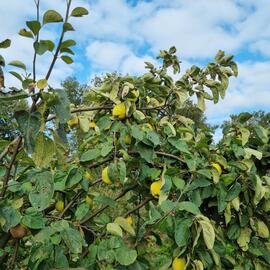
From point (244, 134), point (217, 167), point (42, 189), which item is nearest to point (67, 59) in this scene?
point (42, 189)

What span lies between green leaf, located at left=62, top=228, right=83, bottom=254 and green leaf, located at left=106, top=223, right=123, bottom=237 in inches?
5.3

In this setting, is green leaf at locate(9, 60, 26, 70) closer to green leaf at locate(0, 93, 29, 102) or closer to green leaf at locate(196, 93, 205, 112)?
green leaf at locate(0, 93, 29, 102)

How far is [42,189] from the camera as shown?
1161 millimetres

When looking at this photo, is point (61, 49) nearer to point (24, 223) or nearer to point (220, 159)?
point (24, 223)

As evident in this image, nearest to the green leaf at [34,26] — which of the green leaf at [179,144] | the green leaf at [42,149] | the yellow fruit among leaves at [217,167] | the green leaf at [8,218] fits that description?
the green leaf at [42,149]

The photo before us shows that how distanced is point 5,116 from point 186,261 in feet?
2.48

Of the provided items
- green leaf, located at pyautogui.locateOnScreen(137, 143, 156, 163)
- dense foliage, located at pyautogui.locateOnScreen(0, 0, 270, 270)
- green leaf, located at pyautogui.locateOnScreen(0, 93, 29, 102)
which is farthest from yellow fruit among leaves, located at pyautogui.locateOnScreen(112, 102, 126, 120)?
green leaf, located at pyautogui.locateOnScreen(0, 93, 29, 102)

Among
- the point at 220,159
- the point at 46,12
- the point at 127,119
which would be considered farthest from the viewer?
the point at 220,159

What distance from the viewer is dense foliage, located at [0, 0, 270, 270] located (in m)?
1.19

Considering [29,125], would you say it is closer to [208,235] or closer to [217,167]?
[208,235]

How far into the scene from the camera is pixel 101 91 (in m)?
1.63

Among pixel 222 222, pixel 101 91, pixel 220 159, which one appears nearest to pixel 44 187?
pixel 101 91

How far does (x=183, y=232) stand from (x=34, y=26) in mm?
741

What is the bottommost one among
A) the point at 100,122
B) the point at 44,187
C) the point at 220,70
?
the point at 44,187
